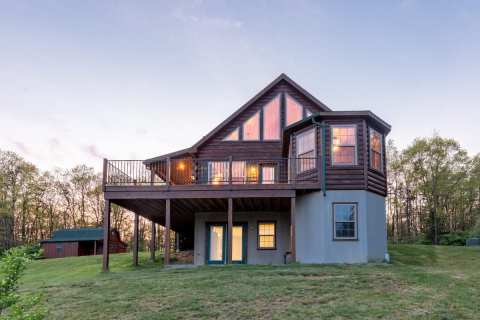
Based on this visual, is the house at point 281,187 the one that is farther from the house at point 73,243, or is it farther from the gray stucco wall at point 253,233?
the house at point 73,243

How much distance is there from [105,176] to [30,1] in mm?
8759

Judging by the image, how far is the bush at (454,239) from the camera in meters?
26.9

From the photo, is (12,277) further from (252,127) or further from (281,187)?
(252,127)

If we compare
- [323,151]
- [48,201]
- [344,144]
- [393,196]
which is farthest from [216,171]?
[48,201]

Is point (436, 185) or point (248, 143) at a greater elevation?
point (248, 143)

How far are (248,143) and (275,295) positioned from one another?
10.2 m

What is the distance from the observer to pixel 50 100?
25.1m

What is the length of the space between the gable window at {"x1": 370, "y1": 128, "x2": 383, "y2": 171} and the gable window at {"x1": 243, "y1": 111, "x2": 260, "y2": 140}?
5283 millimetres

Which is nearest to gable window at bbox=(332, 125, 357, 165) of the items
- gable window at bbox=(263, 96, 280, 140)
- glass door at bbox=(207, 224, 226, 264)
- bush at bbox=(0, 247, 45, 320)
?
gable window at bbox=(263, 96, 280, 140)

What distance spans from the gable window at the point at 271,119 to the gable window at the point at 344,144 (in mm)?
4406

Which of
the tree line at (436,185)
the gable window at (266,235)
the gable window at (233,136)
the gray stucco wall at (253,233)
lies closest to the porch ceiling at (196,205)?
the gray stucco wall at (253,233)

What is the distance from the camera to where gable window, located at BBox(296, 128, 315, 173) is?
14.8 meters

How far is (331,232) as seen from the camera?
14.0 metres

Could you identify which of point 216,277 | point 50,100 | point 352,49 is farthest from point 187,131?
point 216,277
